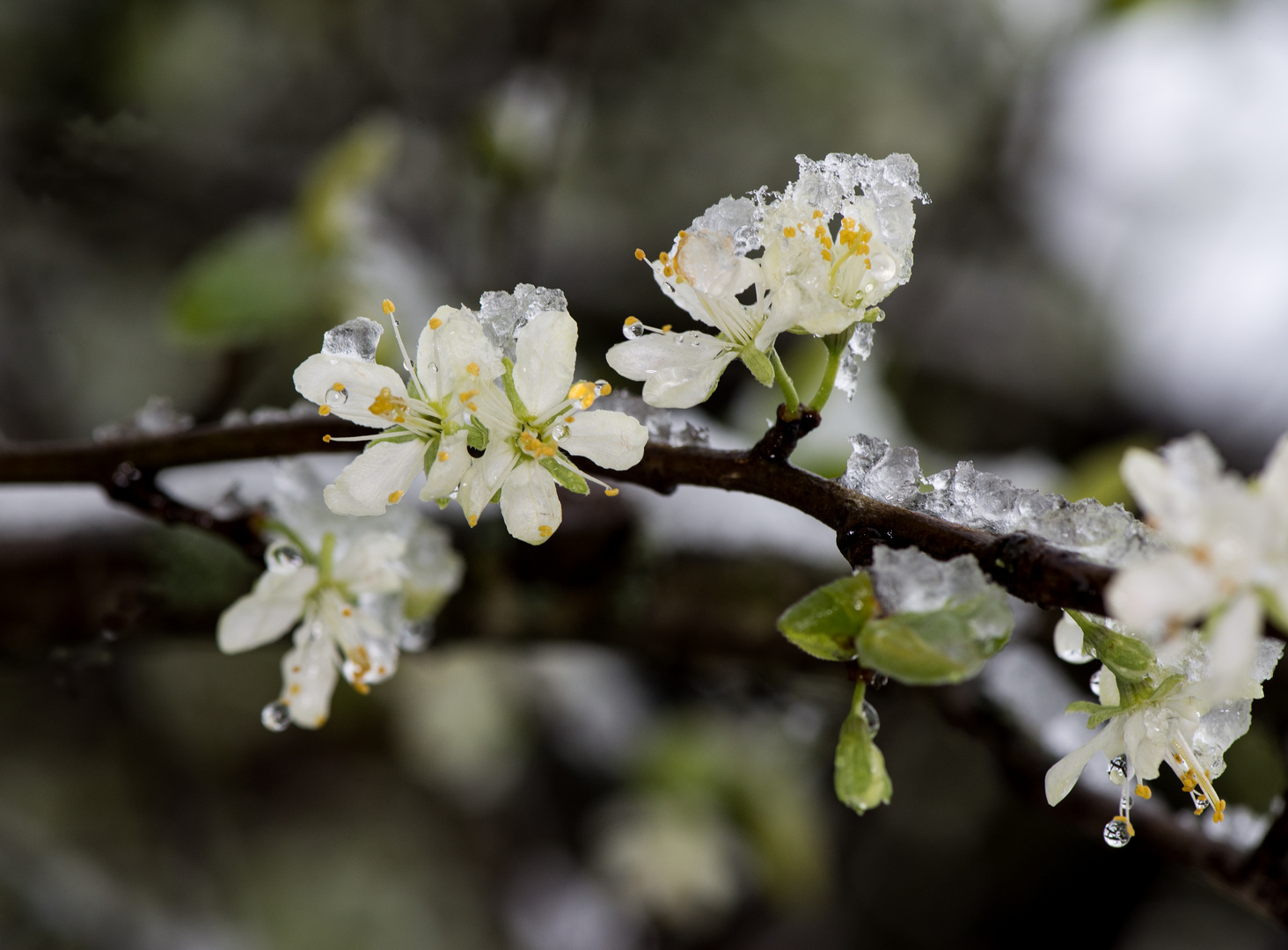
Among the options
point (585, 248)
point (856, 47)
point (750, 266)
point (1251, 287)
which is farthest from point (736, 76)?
point (750, 266)

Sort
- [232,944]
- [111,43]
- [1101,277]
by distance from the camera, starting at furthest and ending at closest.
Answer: [1101,277] → [111,43] → [232,944]

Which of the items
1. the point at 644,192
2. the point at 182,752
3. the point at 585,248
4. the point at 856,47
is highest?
the point at 856,47

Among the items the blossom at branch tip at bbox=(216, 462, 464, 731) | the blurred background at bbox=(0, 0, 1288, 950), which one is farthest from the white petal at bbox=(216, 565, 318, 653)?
the blurred background at bbox=(0, 0, 1288, 950)

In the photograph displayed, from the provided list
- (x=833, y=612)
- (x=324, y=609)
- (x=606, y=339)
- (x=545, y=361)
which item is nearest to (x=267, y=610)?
(x=324, y=609)

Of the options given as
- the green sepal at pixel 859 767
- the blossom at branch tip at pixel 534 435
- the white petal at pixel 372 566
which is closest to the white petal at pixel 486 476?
the blossom at branch tip at pixel 534 435

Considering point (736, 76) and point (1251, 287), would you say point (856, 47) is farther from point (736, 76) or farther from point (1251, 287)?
point (1251, 287)

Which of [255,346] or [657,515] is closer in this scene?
[657,515]
